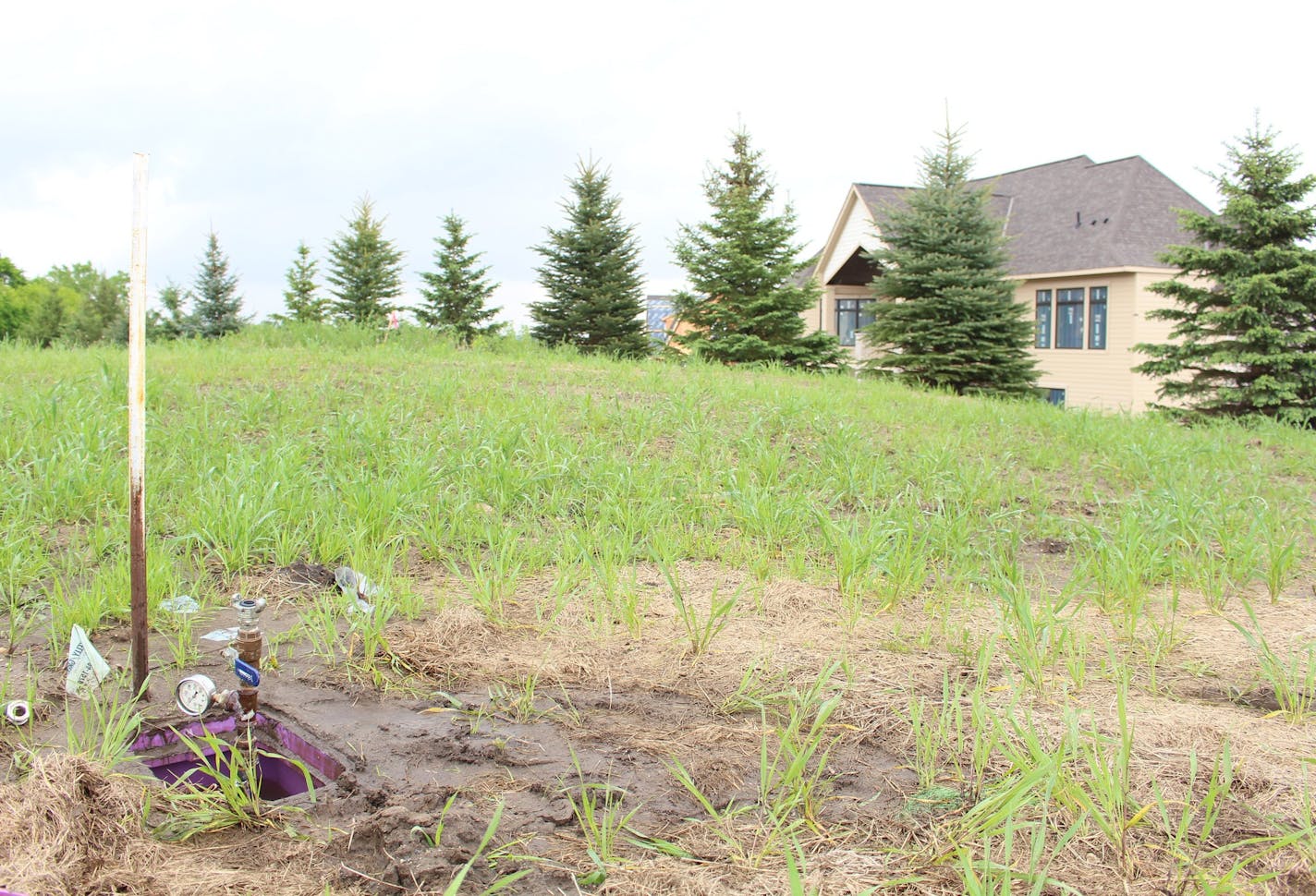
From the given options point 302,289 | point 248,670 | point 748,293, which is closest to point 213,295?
point 302,289

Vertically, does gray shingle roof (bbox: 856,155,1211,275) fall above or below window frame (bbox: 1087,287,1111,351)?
above

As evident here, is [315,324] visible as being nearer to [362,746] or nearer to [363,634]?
[363,634]

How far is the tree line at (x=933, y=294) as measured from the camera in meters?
14.8

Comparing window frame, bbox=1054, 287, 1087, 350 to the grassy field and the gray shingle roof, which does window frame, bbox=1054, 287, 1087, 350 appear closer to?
the gray shingle roof

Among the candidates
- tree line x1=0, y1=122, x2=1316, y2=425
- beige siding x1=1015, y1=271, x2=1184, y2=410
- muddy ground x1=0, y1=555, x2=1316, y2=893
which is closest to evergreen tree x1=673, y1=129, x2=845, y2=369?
tree line x1=0, y1=122, x2=1316, y2=425

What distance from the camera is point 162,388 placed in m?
7.59

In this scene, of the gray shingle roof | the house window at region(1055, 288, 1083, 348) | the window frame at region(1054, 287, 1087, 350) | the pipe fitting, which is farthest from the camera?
the house window at region(1055, 288, 1083, 348)

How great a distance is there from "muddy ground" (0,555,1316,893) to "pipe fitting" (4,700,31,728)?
0.05 m

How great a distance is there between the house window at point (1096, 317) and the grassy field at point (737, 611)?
15303 mm

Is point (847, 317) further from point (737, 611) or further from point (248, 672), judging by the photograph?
point (248, 672)

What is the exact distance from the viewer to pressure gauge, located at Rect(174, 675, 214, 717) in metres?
3.06

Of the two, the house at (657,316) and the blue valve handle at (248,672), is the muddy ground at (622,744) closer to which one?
the blue valve handle at (248,672)

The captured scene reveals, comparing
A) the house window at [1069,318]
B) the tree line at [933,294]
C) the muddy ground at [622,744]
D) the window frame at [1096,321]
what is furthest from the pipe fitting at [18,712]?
the house window at [1069,318]

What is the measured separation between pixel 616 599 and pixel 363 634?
1.11m
